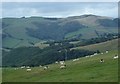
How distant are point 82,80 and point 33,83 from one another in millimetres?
11013

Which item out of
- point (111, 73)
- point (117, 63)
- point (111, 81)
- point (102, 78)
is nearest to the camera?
point (111, 81)

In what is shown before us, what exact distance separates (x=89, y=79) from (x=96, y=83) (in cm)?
660

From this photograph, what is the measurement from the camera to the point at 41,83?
73.7 meters

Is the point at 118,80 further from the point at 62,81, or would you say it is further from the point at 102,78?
the point at 62,81

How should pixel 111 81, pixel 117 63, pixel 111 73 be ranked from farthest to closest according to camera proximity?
pixel 117 63 → pixel 111 73 → pixel 111 81

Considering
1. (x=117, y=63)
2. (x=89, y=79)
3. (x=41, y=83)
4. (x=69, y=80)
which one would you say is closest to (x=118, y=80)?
(x=89, y=79)

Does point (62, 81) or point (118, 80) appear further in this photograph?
point (62, 81)

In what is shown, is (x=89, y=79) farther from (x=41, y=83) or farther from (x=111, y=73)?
(x=41, y=83)

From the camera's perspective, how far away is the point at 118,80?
62.4 metres

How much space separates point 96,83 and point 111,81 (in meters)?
2.67

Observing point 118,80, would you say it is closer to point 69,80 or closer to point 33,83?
point 69,80

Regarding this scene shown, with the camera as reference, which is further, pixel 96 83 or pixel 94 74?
pixel 94 74

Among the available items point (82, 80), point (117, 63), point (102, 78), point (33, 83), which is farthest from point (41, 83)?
point (117, 63)

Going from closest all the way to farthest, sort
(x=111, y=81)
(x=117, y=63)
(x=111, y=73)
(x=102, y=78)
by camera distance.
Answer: (x=111, y=81), (x=102, y=78), (x=111, y=73), (x=117, y=63)
